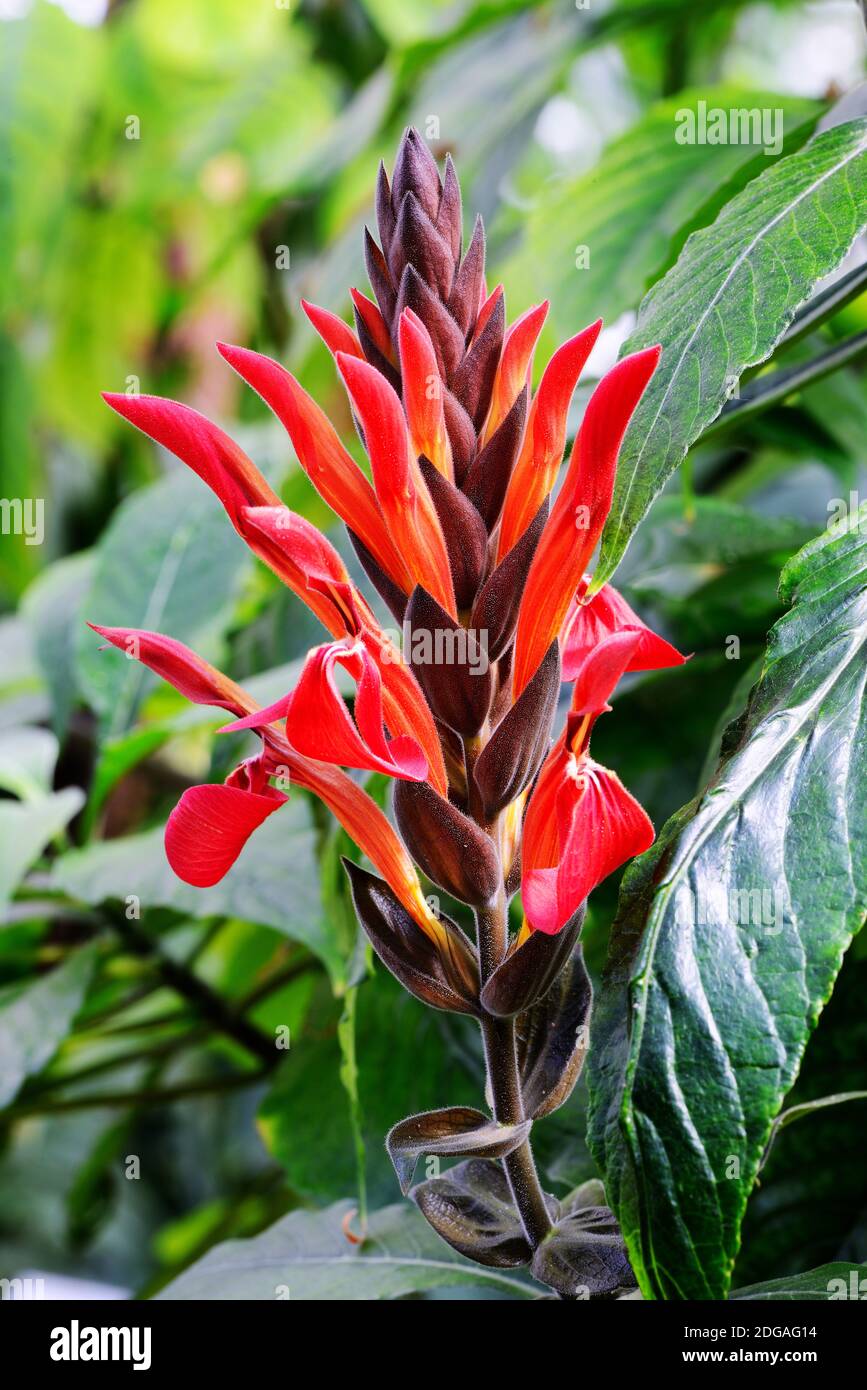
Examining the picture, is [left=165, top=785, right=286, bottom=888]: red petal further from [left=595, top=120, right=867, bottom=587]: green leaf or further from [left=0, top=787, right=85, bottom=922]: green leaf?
[left=0, top=787, right=85, bottom=922]: green leaf

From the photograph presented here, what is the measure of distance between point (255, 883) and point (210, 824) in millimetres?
163

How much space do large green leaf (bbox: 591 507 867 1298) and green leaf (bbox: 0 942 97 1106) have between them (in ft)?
1.10

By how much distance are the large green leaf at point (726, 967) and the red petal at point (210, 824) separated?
0.29 feet

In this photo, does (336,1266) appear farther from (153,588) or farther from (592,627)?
(153,588)

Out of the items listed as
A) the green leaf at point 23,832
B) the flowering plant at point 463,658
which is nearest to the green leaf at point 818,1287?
the flowering plant at point 463,658

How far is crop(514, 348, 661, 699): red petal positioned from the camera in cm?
28

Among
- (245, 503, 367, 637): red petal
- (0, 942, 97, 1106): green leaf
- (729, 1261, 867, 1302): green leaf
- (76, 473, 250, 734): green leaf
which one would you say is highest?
(76, 473, 250, 734): green leaf

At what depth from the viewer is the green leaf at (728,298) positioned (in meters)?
0.27

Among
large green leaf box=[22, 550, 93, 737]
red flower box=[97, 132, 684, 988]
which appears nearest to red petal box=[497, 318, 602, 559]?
red flower box=[97, 132, 684, 988]

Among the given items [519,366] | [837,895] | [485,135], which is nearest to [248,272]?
[485,135]

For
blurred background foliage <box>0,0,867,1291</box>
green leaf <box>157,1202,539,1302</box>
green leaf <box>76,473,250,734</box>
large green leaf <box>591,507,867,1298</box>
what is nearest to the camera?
large green leaf <box>591,507,867,1298</box>

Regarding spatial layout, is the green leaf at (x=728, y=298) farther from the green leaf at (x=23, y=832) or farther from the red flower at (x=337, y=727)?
the green leaf at (x=23, y=832)

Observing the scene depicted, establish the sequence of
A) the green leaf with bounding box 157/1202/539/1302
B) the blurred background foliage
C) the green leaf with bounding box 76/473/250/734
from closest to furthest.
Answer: the green leaf with bounding box 157/1202/539/1302, the blurred background foliage, the green leaf with bounding box 76/473/250/734

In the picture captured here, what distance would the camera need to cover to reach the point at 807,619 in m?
0.29
